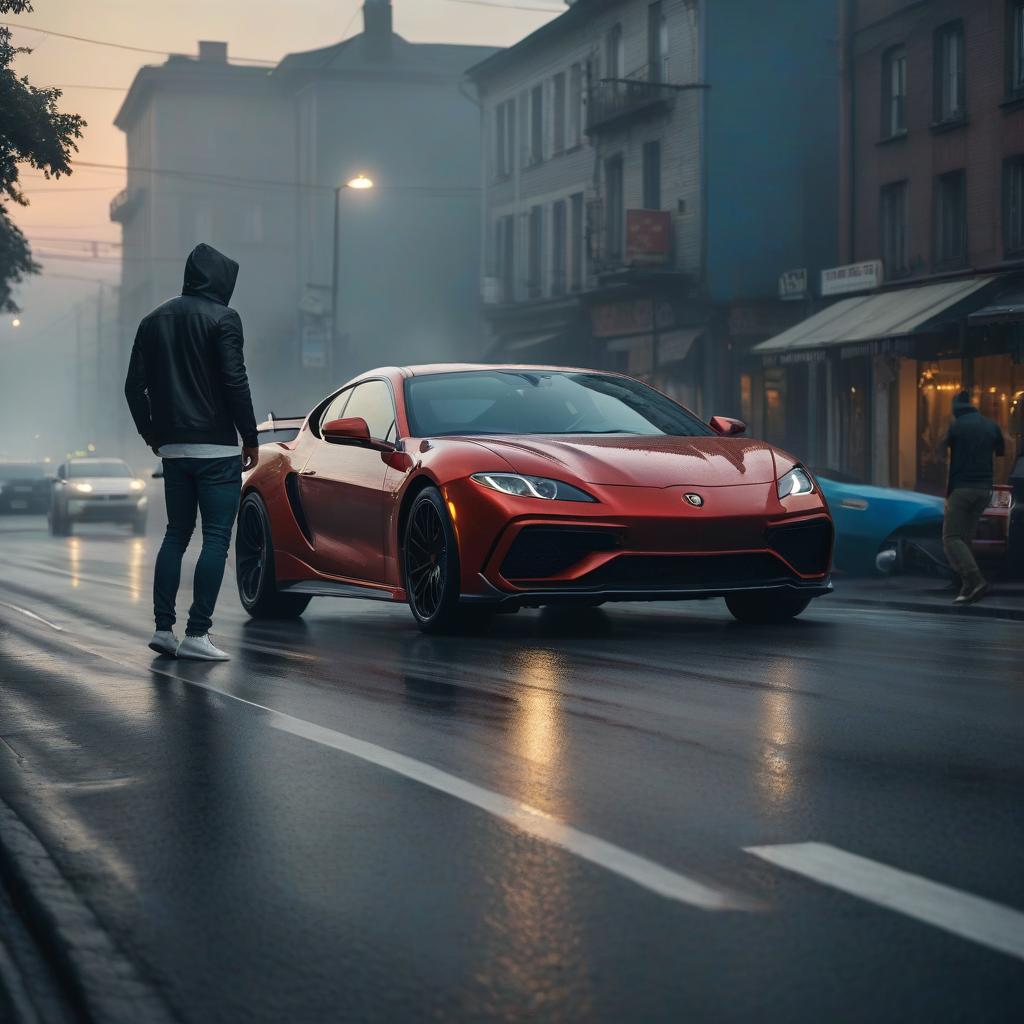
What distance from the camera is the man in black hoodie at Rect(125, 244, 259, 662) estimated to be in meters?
9.10

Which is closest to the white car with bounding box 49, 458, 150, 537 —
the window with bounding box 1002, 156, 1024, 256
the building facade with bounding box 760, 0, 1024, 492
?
the building facade with bounding box 760, 0, 1024, 492

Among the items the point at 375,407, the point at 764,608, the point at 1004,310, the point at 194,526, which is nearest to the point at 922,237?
the point at 1004,310

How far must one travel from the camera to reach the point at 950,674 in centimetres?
808

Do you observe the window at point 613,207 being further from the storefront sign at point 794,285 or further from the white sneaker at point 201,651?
the white sneaker at point 201,651

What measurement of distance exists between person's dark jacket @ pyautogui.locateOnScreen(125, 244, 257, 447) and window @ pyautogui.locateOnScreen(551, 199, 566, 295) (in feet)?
131

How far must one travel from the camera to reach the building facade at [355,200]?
2852 inches

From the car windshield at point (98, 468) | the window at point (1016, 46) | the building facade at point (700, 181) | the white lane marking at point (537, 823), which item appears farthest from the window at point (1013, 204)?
the white lane marking at point (537, 823)

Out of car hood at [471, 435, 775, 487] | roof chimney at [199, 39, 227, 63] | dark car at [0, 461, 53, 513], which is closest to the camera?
car hood at [471, 435, 775, 487]

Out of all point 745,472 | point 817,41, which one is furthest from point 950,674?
point 817,41

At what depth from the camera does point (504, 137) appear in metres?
53.4

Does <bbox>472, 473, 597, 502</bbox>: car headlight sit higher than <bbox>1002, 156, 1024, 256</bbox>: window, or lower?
lower

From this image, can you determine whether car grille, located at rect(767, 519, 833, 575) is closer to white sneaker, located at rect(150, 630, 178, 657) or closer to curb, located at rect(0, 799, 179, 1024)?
white sneaker, located at rect(150, 630, 178, 657)

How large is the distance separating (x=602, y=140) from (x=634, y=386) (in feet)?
116

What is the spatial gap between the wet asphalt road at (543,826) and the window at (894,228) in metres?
25.6
